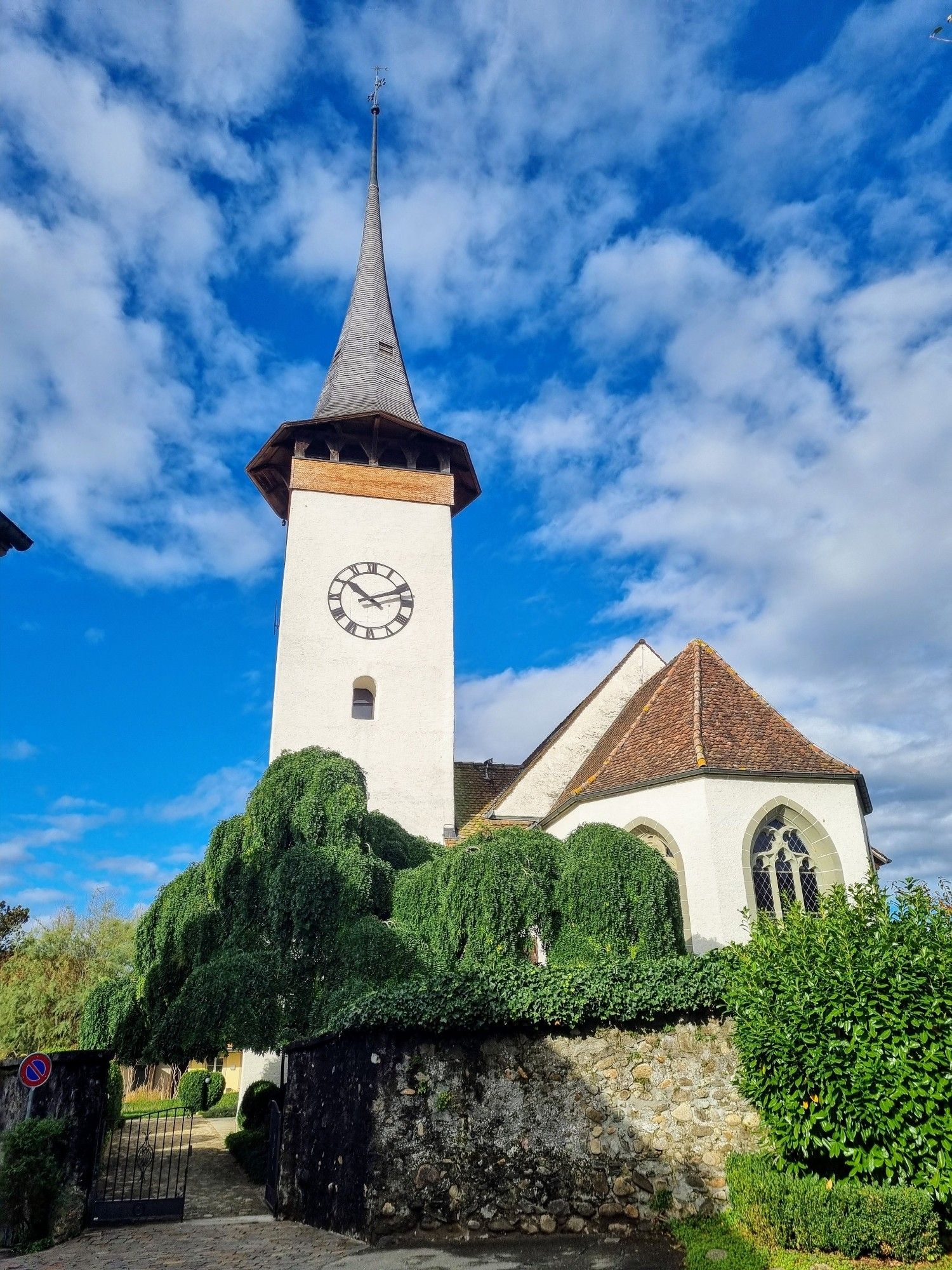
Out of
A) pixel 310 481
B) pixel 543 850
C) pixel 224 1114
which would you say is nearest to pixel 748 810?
pixel 543 850

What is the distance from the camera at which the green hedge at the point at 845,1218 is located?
7.76m

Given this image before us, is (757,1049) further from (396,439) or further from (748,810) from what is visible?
(396,439)

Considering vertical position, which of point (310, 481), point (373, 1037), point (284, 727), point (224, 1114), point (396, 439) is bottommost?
point (224, 1114)

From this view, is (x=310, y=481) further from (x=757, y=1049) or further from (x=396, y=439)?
(x=757, y=1049)

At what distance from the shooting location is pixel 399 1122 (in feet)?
30.5

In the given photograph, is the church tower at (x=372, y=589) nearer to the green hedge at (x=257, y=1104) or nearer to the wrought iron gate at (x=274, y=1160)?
the green hedge at (x=257, y=1104)

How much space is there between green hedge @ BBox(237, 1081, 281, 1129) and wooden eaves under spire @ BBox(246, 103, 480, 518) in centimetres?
1477

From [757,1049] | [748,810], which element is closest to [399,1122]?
[757,1049]

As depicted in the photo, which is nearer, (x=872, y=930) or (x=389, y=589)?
(x=872, y=930)

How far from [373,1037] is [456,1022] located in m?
0.91

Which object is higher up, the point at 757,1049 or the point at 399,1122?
the point at 757,1049

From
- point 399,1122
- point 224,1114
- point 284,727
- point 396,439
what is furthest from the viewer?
point 224,1114

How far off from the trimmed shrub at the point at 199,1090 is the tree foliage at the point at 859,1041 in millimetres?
24875

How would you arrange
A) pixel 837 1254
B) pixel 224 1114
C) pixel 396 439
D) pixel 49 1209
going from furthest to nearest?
pixel 224 1114 < pixel 396 439 < pixel 49 1209 < pixel 837 1254
